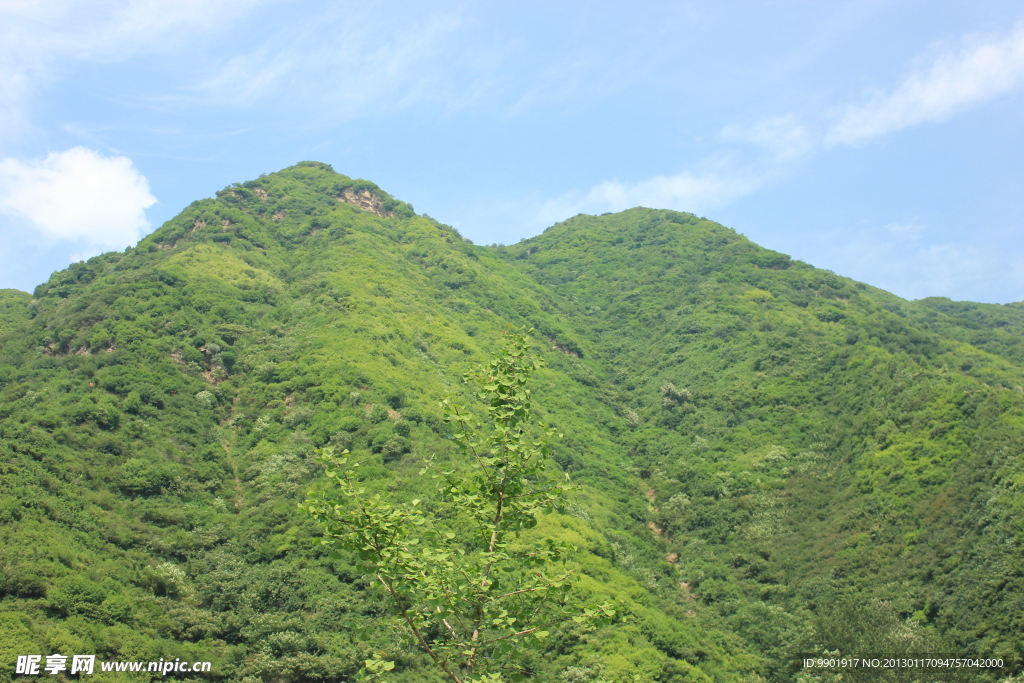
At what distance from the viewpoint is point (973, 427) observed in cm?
4116

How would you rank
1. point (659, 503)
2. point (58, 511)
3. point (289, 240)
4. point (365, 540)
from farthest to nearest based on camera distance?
point (289, 240) → point (659, 503) → point (58, 511) → point (365, 540)

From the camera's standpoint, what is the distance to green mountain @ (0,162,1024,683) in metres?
29.1

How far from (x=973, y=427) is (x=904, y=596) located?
541 inches

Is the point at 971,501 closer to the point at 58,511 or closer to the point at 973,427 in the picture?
the point at 973,427

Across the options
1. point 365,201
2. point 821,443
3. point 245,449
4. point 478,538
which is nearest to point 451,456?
point 245,449

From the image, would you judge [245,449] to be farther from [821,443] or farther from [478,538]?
[821,443]

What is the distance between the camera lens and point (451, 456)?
43.5 m

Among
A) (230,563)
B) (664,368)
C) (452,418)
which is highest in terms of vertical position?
(664,368)

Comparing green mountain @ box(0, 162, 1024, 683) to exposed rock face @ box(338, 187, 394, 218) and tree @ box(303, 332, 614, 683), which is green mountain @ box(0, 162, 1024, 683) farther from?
exposed rock face @ box(338, 187, 394, 218)

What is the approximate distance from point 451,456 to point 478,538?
34.1 m

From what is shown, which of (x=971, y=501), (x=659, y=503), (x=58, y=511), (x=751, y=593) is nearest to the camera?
(x=58, y=511)

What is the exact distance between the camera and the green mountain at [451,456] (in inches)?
1144

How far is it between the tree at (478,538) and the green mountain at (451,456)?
77 cm

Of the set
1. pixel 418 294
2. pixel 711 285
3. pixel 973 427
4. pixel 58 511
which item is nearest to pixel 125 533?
pixel 58 511
